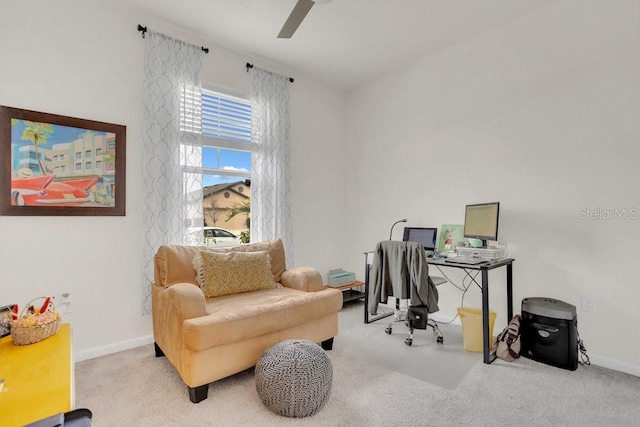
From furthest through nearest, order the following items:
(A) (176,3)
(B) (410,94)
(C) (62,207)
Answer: (B) (410,94), (A) (176,3), (C) (62,207)

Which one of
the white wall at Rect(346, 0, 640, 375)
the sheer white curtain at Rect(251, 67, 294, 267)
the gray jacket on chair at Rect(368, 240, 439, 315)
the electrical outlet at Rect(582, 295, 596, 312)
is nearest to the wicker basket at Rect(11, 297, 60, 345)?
the sheer white curtain at Rect(251, 67, 294, 267)

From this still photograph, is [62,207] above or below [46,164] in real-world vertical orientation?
below

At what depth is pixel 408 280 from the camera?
268cm

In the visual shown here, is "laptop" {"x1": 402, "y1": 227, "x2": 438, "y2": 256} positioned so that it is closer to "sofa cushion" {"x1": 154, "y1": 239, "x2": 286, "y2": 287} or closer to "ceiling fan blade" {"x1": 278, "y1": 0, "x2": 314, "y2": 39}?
"sofa cushion" {"x1": 154, "y1": 239, "x2": 286, "y2": 287}

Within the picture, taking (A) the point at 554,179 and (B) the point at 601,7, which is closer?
(B) the point at 601,7

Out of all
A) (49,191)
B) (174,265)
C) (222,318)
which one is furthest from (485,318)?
(49,191)

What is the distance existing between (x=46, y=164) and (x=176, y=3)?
1596 millimetres

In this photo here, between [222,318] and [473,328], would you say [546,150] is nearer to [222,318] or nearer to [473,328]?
[473,328]

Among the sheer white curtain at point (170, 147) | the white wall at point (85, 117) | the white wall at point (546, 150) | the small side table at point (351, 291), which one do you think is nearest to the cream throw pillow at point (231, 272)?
the sheer white curtain at point (170, 147)

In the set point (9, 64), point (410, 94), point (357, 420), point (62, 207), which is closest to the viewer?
point (357, 420)

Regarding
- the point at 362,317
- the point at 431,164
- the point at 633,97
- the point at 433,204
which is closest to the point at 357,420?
the point at 362,317

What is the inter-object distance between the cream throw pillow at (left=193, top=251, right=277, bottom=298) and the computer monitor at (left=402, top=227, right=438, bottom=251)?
1.59 meters

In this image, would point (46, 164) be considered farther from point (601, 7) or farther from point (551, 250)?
point (601, 7)

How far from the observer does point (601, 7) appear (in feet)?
8.00
